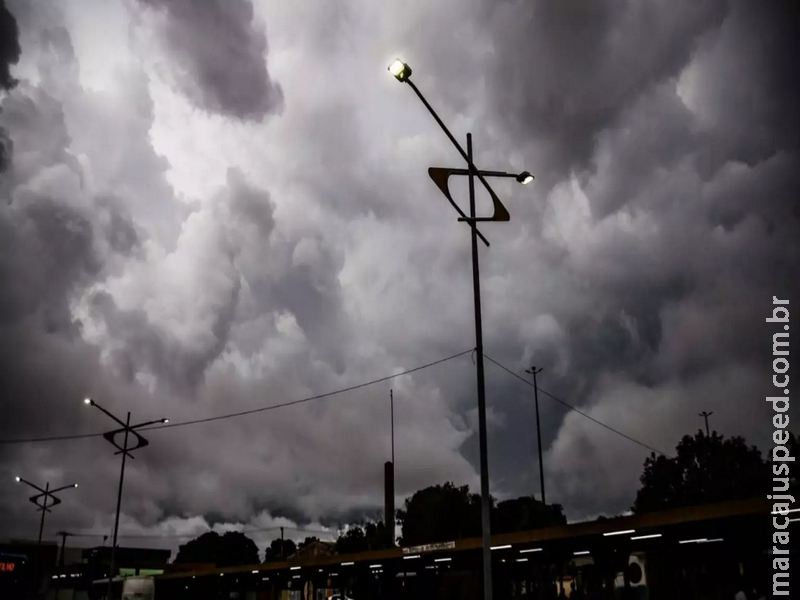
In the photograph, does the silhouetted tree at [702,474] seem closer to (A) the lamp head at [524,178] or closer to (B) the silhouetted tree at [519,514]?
(B) the silhouetted tree at [519,514]

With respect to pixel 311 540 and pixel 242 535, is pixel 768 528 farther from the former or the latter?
pixel 242 535

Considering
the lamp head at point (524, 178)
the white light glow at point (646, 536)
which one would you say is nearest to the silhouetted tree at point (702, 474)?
the white light glow at point (646, 536)

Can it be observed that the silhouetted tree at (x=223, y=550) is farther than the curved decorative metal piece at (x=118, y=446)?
Yes

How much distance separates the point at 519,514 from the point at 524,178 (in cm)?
9590

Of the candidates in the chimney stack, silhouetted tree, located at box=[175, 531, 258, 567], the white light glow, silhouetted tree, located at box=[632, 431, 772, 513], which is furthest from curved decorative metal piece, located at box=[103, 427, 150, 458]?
silhouetted tree, located at box=[175, 531, 258, 567]

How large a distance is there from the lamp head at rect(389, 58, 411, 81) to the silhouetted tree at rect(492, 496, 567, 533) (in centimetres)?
9023

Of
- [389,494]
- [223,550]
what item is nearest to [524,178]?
[389,494]

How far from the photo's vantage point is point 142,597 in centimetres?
4153

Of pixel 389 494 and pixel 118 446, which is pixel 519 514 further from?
pixel 118 446

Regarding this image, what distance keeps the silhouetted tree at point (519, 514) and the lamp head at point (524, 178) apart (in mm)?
87037

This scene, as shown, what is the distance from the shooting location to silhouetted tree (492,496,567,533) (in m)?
97.1

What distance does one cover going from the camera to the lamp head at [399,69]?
1228cm

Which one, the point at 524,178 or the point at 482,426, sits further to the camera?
the point at 524,178

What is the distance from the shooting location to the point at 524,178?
48.2 ft
